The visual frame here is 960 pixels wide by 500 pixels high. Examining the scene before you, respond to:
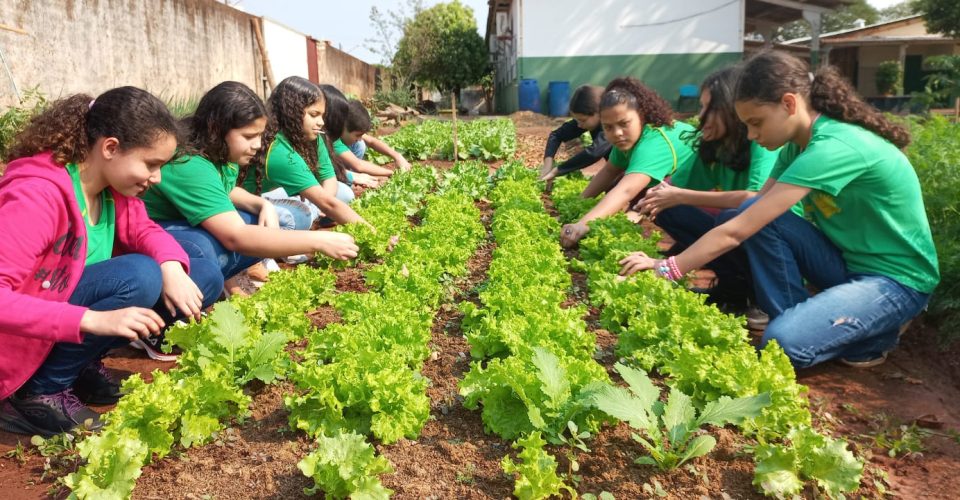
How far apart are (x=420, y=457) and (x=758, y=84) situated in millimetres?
2619

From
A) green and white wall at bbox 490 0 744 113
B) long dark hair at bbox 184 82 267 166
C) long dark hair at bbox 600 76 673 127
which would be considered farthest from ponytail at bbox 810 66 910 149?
green and white wall at bbox 490 0 744 113

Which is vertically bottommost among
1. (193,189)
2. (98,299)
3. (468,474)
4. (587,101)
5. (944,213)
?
(468,474)

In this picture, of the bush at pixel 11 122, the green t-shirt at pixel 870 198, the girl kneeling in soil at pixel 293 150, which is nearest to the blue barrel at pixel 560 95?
the bush at pixel 11 122

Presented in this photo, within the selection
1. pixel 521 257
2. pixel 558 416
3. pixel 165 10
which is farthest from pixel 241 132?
Result: pixel 165 10

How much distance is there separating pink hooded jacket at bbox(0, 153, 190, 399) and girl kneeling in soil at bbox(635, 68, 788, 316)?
3.58 metres

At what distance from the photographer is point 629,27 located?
24.9 m

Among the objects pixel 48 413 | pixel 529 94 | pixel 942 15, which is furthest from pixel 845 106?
pixel 942 15

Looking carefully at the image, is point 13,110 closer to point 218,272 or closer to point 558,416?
point 218,272

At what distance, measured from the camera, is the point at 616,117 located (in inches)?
232

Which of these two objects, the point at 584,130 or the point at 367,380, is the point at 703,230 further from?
the point at 584,130

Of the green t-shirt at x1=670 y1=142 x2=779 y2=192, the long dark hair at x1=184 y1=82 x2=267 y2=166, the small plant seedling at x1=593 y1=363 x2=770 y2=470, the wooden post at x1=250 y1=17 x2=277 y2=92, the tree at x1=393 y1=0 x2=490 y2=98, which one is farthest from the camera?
the tree at x1=393 y1=0 x2=490 y2=98

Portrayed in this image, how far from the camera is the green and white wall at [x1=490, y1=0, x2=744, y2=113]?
961 inches

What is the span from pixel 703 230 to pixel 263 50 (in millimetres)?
15340

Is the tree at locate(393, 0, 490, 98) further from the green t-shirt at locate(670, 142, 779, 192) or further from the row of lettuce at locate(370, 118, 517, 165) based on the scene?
the green t-shirt at locate(670, 142, 779, 192)
